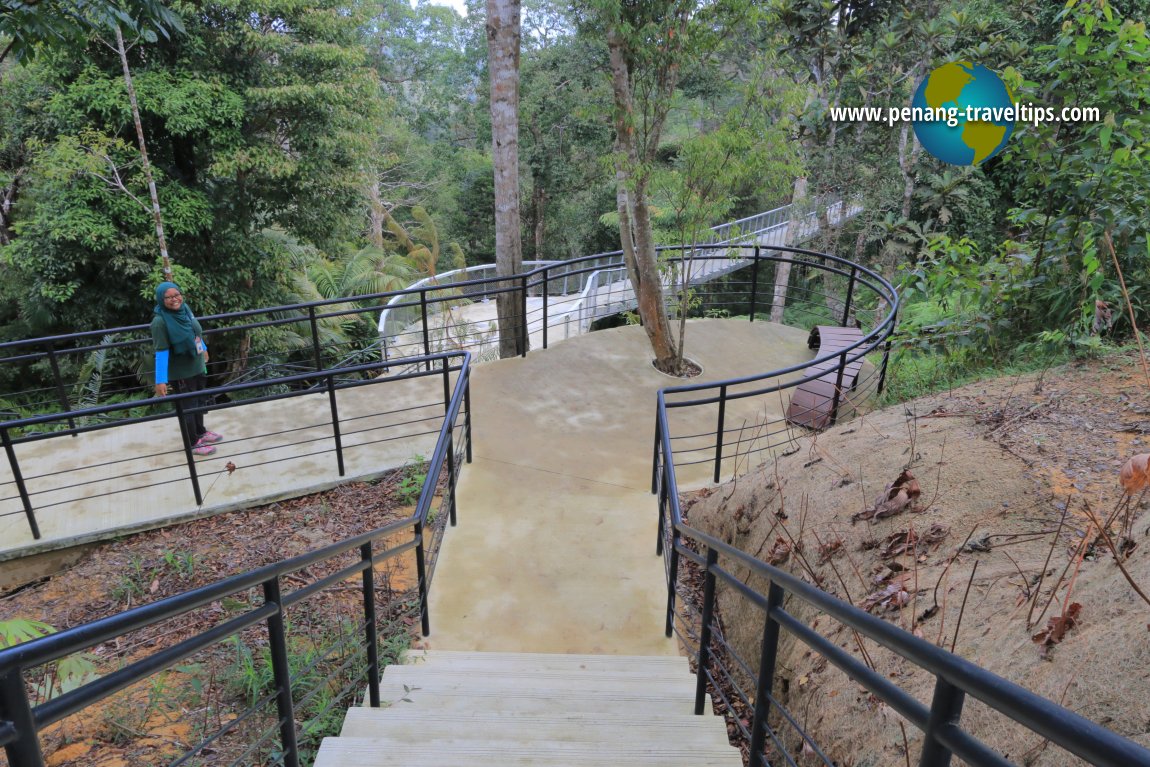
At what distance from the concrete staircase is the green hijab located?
381 cm

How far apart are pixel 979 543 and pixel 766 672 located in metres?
1.42

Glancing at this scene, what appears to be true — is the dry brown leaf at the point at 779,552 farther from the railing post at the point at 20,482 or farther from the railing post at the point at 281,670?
the railing post at the point at 20,482

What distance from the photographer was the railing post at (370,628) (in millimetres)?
2889

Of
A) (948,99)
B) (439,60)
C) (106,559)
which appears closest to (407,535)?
(106,559)

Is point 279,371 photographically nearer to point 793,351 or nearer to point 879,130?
point 793,351

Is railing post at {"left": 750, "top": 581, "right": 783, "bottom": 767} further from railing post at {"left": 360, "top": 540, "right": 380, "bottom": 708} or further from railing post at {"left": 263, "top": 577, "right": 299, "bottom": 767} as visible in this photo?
railing post at {"left": 360, "top": 540, "right": 380, "bottom": 708}

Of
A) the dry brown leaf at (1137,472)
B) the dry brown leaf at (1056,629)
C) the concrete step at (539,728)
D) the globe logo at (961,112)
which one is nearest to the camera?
the dry brown leaf at (1137,472)

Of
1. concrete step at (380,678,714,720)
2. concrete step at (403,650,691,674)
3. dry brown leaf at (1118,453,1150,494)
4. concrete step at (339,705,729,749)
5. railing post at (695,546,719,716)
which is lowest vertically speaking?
concrete step at (403,650,691,674)

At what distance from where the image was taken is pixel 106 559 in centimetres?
497

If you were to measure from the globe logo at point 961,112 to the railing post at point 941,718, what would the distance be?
438 inches

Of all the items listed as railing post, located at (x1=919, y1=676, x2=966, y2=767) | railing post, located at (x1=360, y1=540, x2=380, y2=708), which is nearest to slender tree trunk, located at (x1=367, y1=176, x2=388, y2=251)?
railing post, located at (x1=360, y1=540, x2=380, y2=708)

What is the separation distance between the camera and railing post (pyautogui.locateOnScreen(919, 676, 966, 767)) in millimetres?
1158

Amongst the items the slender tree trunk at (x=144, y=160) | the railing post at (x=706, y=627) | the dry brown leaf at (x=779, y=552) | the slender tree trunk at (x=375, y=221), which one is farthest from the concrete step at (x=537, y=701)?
the slender tree trunk at (x=375, y=221)

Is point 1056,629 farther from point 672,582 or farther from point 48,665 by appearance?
point 48,665
